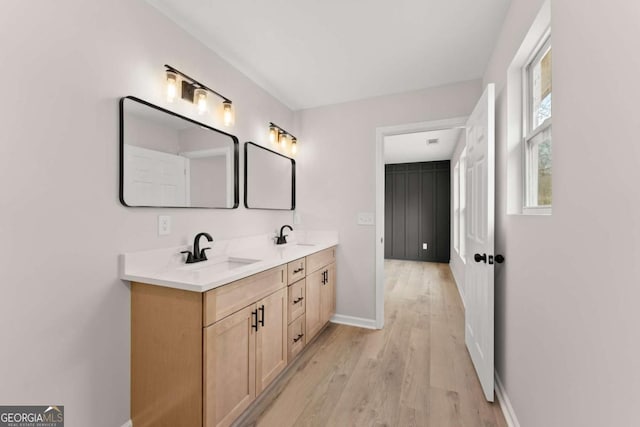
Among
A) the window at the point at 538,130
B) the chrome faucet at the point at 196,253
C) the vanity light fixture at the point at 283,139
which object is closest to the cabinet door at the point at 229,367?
the chrome faucet at the point at 196,253

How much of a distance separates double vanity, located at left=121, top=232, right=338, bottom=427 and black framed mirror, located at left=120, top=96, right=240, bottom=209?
35 centimetres

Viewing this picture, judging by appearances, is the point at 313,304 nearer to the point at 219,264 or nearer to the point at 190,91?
the point at 219,264

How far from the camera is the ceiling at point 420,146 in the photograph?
425 cm

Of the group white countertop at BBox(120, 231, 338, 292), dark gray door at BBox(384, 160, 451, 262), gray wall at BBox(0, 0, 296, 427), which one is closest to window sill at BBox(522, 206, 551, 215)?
white countertop at BBox(120, 231, 338, 292)

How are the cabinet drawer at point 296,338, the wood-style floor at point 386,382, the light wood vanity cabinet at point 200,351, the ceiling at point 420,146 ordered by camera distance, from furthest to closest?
the ceiling at point 420,146
the cabinet drawer at point 296,338
the wood-style floor at point 386,382
the light wood vanity cabinet at point 200,351

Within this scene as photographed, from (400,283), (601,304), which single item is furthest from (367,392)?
(400,283)

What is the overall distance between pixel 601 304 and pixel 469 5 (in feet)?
5.83

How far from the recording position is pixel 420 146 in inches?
195

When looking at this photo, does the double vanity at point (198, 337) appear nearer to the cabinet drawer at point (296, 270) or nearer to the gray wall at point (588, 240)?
the cabinet drawer at point (296, 270)

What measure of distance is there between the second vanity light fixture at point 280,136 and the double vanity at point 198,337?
145 cm

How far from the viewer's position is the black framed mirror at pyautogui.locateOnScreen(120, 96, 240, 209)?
4.80 feet

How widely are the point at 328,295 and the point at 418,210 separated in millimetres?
4411

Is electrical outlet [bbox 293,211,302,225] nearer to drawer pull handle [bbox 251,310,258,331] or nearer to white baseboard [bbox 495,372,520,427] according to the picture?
drawer pull handle [bbox 251,310,258,331]

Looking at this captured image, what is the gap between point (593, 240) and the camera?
0.82m
